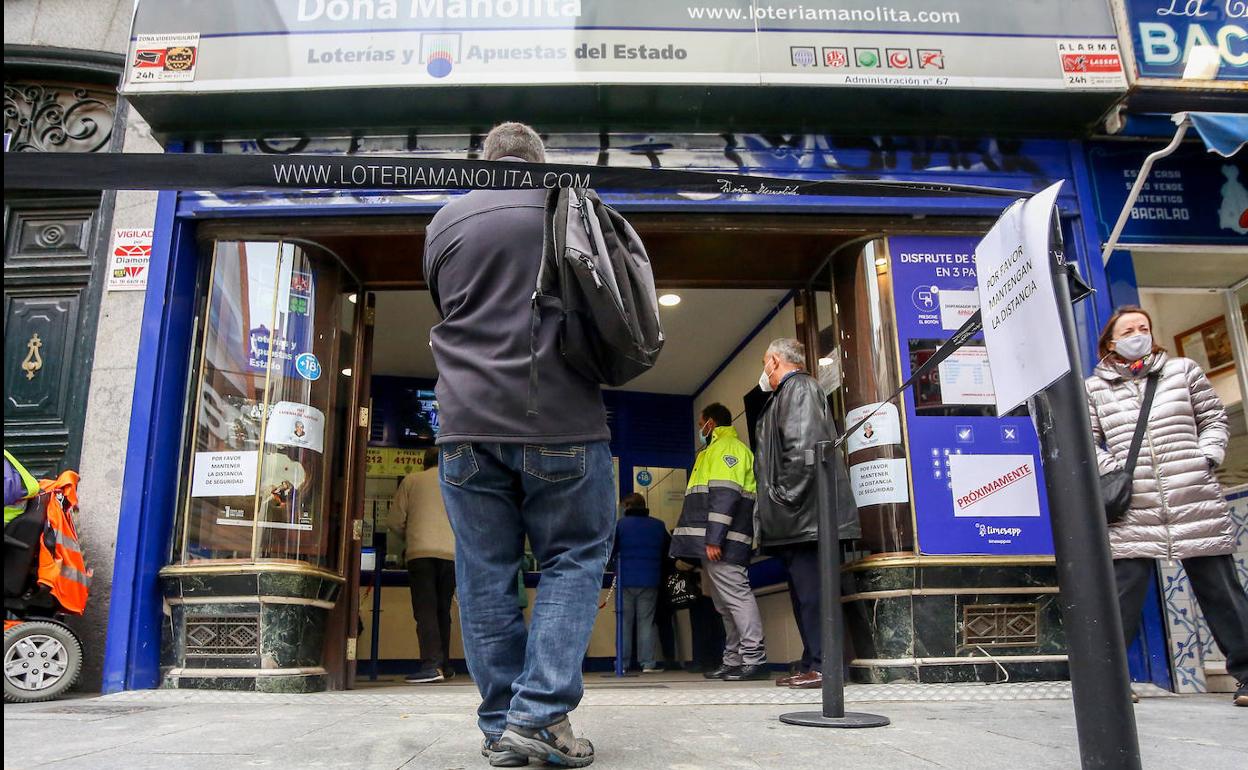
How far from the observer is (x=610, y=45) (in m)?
5.28

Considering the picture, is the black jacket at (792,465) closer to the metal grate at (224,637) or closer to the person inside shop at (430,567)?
the person inside shop at (430,567)

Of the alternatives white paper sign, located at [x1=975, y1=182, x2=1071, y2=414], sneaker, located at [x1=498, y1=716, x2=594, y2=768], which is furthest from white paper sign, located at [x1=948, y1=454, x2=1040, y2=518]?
sneaker, located at [x1=498, y1=716, x2=594, y2=768]

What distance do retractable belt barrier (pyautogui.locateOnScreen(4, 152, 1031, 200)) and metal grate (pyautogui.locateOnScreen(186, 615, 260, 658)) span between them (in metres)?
3.24

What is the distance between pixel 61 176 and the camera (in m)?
1.85

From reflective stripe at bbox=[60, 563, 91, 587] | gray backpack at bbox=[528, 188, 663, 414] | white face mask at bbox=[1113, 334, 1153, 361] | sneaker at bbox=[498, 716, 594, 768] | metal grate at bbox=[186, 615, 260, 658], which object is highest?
white face mask at bbox=[1113, 334, 1153, 361]

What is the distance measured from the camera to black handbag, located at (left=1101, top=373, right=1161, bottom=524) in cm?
417

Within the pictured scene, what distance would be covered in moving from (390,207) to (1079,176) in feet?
13.6

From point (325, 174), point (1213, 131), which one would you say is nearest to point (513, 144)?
point (325, 174)

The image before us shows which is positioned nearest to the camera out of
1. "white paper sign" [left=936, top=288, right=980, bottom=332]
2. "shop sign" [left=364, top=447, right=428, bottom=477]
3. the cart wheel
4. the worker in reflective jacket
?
the cart wheel

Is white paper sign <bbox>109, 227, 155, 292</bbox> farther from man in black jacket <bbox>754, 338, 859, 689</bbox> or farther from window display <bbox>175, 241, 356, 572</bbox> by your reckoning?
man in black jacket <bbox>754, 338, 859, 689</bbox>

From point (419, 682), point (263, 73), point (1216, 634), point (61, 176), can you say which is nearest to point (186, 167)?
point (61, 176)

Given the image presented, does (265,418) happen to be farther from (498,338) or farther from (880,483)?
(880,483)

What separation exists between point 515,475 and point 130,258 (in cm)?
400

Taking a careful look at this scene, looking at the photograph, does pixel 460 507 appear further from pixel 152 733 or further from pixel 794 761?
pixel 152 733
